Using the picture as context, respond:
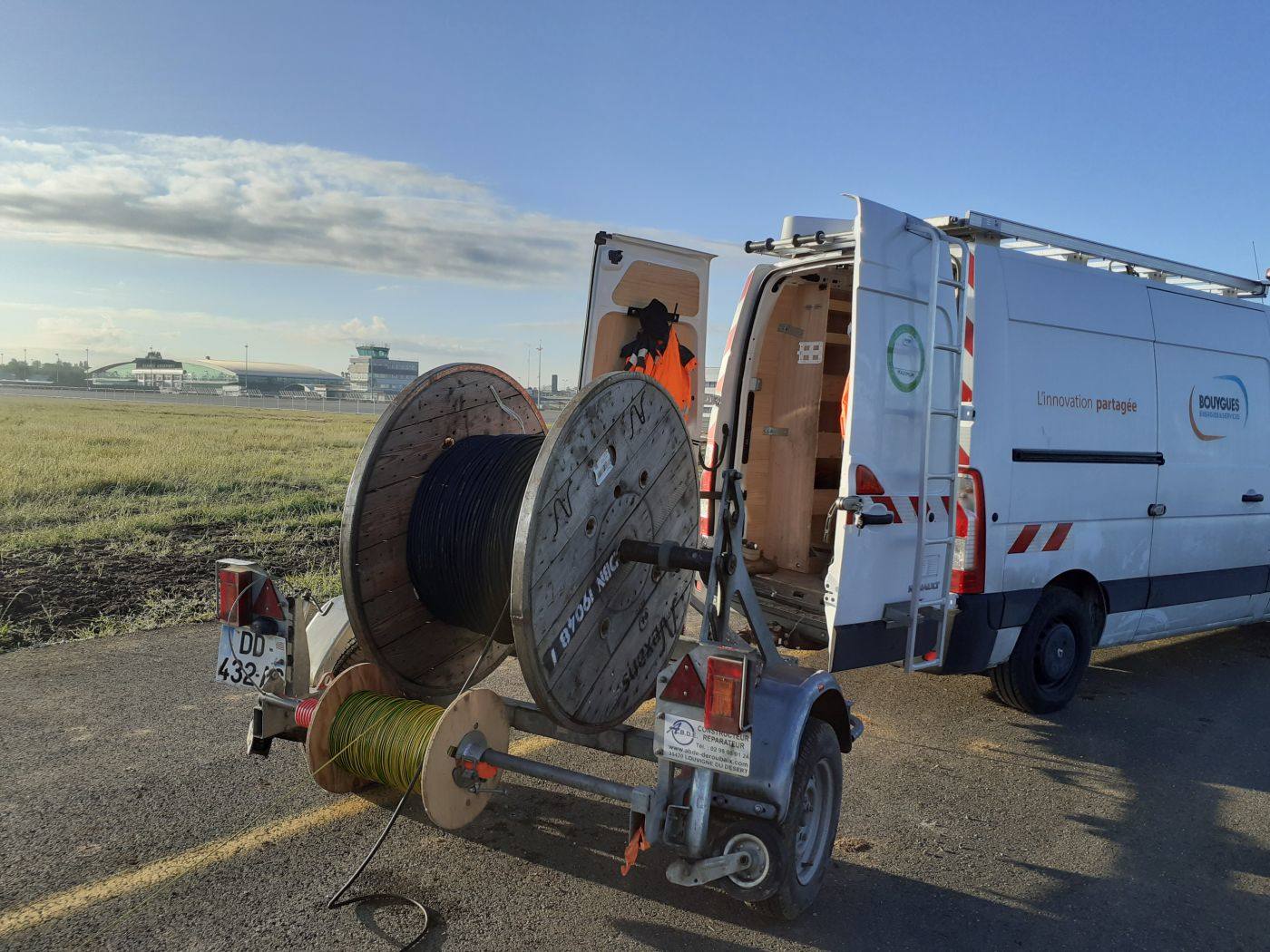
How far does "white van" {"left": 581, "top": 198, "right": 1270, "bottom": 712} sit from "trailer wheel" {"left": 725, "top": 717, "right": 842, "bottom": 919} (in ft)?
3.02

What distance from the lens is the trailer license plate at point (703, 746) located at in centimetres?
323

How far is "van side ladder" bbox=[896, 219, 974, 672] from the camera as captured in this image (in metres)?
4.96

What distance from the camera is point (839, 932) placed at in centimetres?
356

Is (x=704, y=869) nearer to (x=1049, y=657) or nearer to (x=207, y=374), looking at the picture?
(x=1049, y=657)

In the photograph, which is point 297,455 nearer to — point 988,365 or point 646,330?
point 646,330

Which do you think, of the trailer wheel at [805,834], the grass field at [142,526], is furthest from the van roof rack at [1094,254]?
the grass field at [142,526]

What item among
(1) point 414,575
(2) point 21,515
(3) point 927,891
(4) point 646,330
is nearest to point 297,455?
(2) point 21,515

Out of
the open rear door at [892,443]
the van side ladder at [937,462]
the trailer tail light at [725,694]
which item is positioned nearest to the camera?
the trailer tail light at [725,694]

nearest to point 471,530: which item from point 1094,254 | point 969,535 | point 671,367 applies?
point 969,535

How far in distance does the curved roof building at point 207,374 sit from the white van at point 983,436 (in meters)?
128

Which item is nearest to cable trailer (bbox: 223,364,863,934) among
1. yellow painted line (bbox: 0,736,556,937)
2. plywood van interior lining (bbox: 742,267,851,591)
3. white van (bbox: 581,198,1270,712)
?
yellow painted line (bbox: 0,736,556,937)

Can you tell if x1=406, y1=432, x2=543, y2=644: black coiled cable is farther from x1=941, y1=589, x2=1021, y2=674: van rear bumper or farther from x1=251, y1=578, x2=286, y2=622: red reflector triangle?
x1=941, y1=589, x2=1021, y2=674: van rear bumper

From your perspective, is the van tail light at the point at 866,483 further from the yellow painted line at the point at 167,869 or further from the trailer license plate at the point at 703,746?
the yellow painted line at the point at 167,869

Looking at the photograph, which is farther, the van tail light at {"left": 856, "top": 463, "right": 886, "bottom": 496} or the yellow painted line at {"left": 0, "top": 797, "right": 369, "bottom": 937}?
the van tail light at {"left": 856, "top": 463, "right": 886, "bottom": 496}
